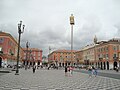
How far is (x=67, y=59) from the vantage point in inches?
5807

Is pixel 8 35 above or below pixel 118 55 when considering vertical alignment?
above

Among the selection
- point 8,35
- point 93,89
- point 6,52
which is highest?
point 8,35

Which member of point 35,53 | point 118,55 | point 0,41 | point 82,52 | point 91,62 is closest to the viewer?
point 0,41

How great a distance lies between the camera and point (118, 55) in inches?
2859

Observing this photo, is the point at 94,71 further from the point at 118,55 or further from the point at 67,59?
the point at 67,59

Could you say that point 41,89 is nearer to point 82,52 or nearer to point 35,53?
point 82,52

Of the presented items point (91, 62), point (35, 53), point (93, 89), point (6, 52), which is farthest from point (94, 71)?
point (35, 53)

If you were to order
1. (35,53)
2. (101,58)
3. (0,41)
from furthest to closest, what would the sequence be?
(35,53) < (101,58) < (0,41)

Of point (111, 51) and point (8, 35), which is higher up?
point (8, 35)

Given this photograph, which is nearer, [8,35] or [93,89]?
[93,89]

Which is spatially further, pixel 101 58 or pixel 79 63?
pixel 79 63

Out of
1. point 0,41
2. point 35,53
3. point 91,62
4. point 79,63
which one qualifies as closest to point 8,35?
point 0,41

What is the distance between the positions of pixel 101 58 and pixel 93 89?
2696 inches

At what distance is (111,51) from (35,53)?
262 ft
